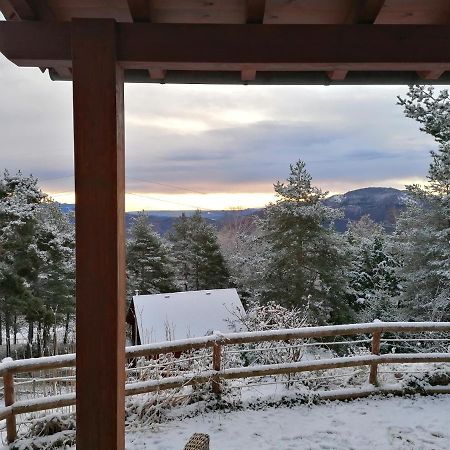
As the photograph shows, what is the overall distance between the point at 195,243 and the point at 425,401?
748 inches

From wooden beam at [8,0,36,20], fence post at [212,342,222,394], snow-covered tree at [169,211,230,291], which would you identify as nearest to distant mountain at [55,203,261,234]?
snow-covered tree at [169,211,230,291]

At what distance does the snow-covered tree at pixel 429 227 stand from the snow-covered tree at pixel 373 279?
150cm

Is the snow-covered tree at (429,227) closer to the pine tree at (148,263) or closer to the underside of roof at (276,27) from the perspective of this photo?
the underside of roof at (276,27)

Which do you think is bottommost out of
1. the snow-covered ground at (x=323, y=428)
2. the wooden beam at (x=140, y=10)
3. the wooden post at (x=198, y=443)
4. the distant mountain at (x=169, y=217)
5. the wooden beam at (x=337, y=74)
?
the snow-covered ground at (x=323, y=428)

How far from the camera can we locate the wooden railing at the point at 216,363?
3694 millimetres

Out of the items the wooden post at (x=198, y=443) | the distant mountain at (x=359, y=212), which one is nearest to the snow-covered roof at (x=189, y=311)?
the distant mountain at (x=359, y=212)

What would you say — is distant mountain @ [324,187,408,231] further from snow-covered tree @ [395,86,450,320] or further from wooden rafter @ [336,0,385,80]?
wooden rafter @ [336,0,385,80]

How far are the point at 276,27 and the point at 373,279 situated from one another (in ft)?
56.8

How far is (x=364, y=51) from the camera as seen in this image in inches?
69.1

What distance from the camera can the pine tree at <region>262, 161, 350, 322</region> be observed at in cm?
1708

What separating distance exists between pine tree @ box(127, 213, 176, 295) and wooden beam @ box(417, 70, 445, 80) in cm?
2072

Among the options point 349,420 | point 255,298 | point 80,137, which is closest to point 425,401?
point 349,420

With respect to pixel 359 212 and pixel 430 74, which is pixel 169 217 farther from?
pixel 430 74

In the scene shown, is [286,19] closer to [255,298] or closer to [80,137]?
[80,137]
